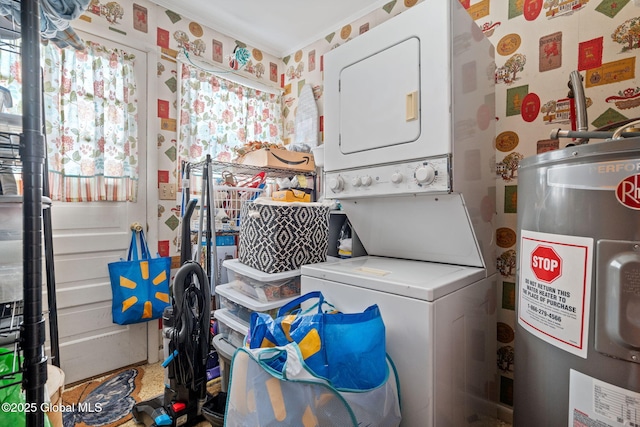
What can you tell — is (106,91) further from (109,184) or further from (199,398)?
(199,398)

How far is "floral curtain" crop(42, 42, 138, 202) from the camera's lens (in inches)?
76.4

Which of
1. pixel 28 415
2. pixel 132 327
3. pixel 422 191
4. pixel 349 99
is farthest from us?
pixel 132 327

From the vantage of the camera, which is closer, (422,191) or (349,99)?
(422,191)

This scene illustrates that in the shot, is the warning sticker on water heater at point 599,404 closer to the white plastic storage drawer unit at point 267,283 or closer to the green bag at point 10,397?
the white plastic storage drawer unit at point 267,283

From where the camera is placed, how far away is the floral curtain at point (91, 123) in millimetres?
1941

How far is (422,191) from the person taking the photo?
1.22m

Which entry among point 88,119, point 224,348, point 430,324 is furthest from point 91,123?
point 430,324

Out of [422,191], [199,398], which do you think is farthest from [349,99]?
[199,398]

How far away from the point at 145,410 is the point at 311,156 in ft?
6.40

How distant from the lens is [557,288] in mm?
810

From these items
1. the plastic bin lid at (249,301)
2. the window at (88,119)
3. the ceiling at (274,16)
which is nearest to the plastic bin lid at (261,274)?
the plastic bin lid at (249,301)

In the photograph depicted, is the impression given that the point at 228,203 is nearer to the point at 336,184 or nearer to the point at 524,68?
the point at 336,184

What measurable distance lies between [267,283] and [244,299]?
148mm

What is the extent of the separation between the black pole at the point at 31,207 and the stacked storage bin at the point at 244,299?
845 millimetres
